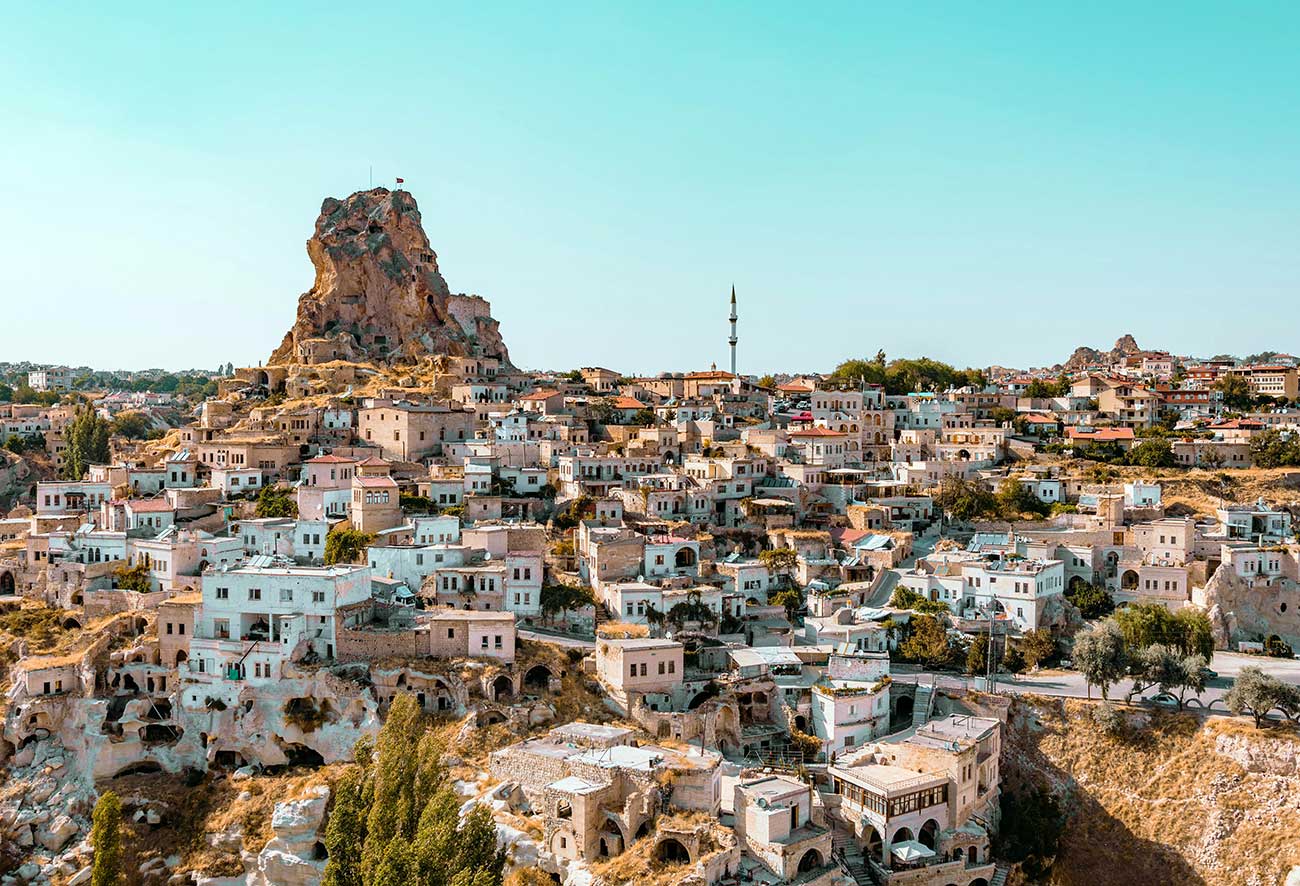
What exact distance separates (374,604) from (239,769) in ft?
20.0

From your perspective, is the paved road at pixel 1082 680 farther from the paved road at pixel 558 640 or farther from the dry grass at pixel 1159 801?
the paved road at pixel 558 640

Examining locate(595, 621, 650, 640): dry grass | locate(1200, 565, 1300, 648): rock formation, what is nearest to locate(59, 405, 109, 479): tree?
locate(595, 621, 650, 640): dry grass

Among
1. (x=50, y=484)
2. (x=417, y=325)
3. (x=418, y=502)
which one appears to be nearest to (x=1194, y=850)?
(x=418, y=502)

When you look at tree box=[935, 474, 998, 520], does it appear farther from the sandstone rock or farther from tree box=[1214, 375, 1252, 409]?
the sandstone rock

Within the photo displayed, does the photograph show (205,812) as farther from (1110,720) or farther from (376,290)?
(376,290)

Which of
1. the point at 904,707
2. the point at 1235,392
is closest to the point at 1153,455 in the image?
the point at 1235,392

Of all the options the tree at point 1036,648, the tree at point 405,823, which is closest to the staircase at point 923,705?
the tree at point 1036,648

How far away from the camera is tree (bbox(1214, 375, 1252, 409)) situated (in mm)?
69062

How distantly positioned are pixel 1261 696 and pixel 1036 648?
23.5 ft

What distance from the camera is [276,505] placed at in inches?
1772

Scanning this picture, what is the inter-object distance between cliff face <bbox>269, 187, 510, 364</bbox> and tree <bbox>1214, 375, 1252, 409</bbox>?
46613mm

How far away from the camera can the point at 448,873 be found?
23984 millimetres

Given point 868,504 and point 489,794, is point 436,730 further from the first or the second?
point 868,504

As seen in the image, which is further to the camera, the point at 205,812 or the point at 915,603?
the point at 915,603
